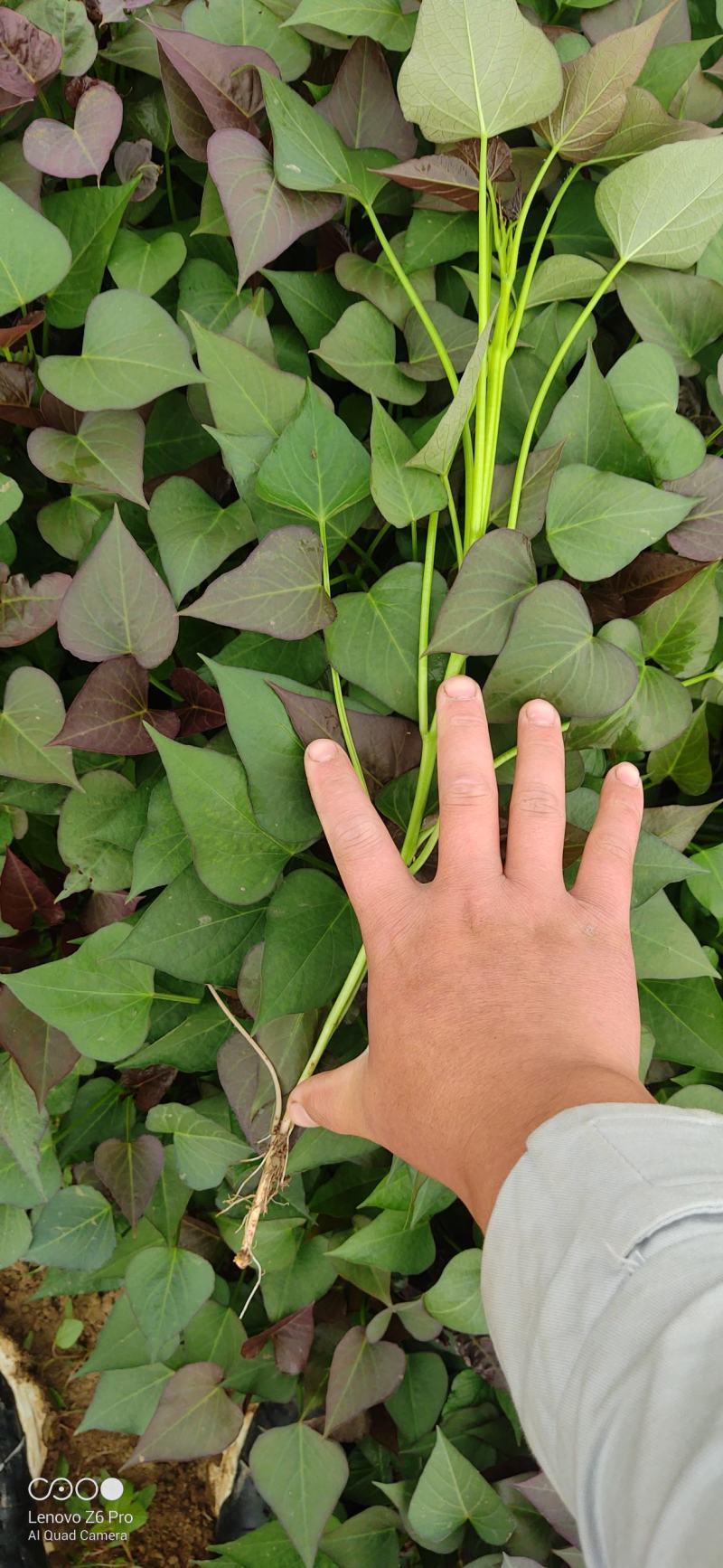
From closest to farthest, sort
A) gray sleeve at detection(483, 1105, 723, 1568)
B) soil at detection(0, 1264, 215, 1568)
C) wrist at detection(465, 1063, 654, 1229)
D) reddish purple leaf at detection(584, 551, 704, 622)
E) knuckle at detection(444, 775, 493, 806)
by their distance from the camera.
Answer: gray sleeve at detection(483, 1105, 723, 1568) < wrist at detection(465, 1063, 654, 1229) < knuckle at detection(444, 775, 493, 806) < reddish purple leaf at detection(584, 551, 704, 622) < soil at detection(0, 1264, 215, 1568)

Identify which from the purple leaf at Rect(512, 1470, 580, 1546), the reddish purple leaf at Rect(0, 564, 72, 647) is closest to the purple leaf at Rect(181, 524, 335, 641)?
the reddish purple leaf at Rect(0, 564, 72, 647)

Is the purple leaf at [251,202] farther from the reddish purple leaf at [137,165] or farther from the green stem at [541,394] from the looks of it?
the green stem at [541,394]

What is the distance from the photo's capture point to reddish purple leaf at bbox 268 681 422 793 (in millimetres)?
542

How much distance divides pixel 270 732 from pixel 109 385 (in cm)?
22

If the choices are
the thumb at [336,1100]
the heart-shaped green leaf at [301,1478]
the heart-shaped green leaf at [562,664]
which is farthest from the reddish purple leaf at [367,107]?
the heart-shaped green leaf at [301,1478]

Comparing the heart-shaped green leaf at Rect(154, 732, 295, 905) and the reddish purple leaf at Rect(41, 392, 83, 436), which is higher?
the reddish purple leaf at Rect(41, 392, 83, 436)

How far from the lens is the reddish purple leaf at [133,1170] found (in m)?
0.73

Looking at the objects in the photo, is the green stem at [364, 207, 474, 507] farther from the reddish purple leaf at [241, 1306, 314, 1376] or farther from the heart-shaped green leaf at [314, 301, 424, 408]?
the reddish purple leaf at [241, 1306, 314, 1376]

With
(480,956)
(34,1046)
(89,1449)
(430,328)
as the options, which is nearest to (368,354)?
(430,328)

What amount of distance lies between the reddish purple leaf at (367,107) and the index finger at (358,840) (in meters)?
0.40

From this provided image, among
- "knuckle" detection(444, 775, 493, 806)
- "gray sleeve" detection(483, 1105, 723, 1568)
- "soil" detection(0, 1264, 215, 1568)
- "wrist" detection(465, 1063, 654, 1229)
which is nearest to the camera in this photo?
"gray sleeve" detection(483, 1105, 723, 1568)

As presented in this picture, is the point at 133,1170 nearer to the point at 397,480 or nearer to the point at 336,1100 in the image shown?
the point at 336,1100

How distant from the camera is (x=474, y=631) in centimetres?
54

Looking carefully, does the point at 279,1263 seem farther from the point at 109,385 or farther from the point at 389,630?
the point at 109,385
